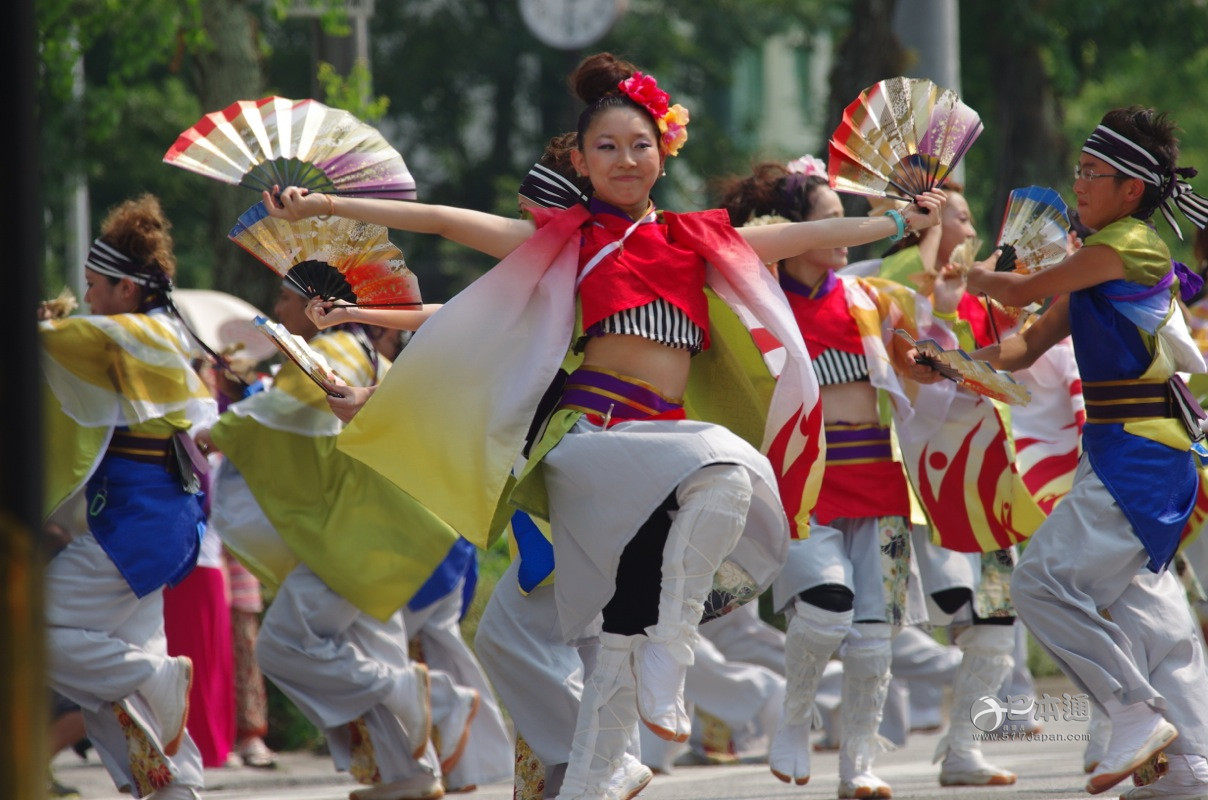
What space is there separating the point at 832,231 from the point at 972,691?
2.49m

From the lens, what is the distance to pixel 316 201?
433cm

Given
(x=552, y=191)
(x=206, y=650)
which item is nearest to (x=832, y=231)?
(x=552, y=191)

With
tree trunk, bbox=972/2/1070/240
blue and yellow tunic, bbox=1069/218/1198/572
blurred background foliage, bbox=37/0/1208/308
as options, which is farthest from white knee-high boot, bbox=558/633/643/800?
tree trunk, bbox=972/2/1070/240

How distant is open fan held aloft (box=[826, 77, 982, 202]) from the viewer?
5.08 m

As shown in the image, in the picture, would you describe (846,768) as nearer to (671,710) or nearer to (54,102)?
(671,710)

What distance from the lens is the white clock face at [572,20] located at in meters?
13.4

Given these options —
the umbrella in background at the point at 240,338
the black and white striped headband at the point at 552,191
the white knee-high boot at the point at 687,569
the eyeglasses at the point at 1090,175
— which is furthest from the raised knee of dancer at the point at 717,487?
the umbrella in background at the point at 240,338

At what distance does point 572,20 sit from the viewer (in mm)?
13664

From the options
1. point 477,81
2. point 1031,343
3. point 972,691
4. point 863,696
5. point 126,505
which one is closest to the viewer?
point 1031,343

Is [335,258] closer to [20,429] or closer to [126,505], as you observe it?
[126,505]

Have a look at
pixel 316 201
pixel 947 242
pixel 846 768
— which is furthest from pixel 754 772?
pixel 316 201

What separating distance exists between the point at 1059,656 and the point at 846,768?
1242 millimetres

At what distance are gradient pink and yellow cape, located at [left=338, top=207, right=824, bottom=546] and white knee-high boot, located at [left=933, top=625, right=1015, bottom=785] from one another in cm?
220

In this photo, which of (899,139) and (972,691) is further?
(972,691)
